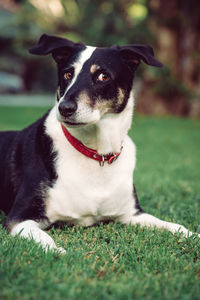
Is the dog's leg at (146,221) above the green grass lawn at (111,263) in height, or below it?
below

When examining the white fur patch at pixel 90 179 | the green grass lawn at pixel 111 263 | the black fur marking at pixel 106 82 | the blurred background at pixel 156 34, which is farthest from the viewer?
the blurred background at pixel 156 34

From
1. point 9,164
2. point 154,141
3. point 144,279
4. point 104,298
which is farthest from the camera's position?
point 154,141

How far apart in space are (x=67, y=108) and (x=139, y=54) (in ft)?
2.79

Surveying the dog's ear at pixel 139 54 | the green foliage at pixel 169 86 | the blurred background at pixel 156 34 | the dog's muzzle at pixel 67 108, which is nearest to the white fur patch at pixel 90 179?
the dog's muzzle at pixel 67 108

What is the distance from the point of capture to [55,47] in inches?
127

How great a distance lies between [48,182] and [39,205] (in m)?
0.19

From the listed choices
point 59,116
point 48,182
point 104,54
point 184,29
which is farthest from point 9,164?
point 184,29

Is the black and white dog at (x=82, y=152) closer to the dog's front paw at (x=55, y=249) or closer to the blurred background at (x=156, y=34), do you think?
the dog's front paw at (x=55, y=249)

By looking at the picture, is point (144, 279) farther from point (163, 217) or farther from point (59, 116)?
point (163, 217)

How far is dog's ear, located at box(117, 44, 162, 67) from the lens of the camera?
3146 millimetres

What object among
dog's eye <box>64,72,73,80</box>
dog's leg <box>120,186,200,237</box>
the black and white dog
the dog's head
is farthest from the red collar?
dog's leg <box>120,186,200,237</box>

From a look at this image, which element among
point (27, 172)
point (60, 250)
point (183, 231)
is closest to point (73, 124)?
point (27, 172)

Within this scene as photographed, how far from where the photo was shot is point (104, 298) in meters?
1.93

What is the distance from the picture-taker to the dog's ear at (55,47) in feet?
10.5
